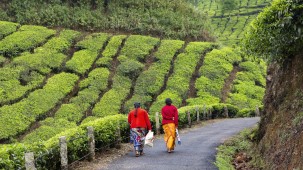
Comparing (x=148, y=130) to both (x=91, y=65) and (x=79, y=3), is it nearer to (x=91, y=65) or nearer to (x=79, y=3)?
(x=91, y=65)

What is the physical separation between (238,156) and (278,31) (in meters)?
5.28

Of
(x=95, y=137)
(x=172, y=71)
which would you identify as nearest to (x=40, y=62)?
(x=172, y=71)

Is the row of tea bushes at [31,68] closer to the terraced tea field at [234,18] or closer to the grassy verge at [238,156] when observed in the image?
the grassy verge at [238,156]

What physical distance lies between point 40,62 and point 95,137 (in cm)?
2650

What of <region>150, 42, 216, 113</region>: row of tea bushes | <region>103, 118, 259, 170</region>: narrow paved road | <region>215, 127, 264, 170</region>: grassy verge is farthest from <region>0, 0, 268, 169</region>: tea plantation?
<region>103, 118, 259, 170</region>: narrow paved road

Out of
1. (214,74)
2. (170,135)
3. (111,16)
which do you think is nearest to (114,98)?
(214,74)

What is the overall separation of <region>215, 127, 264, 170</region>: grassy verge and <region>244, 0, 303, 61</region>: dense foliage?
3.34 m

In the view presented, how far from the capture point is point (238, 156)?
1368 cm

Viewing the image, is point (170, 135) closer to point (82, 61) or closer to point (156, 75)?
point (156, 75)

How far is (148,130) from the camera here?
13.9 metres

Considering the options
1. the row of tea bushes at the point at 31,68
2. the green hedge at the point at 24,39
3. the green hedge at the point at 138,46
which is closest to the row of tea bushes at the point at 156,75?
the green hedge at the point at 138,46

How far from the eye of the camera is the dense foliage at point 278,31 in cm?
958

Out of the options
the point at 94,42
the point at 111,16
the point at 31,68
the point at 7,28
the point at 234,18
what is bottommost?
the point at 31,68

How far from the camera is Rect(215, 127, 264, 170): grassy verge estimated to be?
11.5 meters
